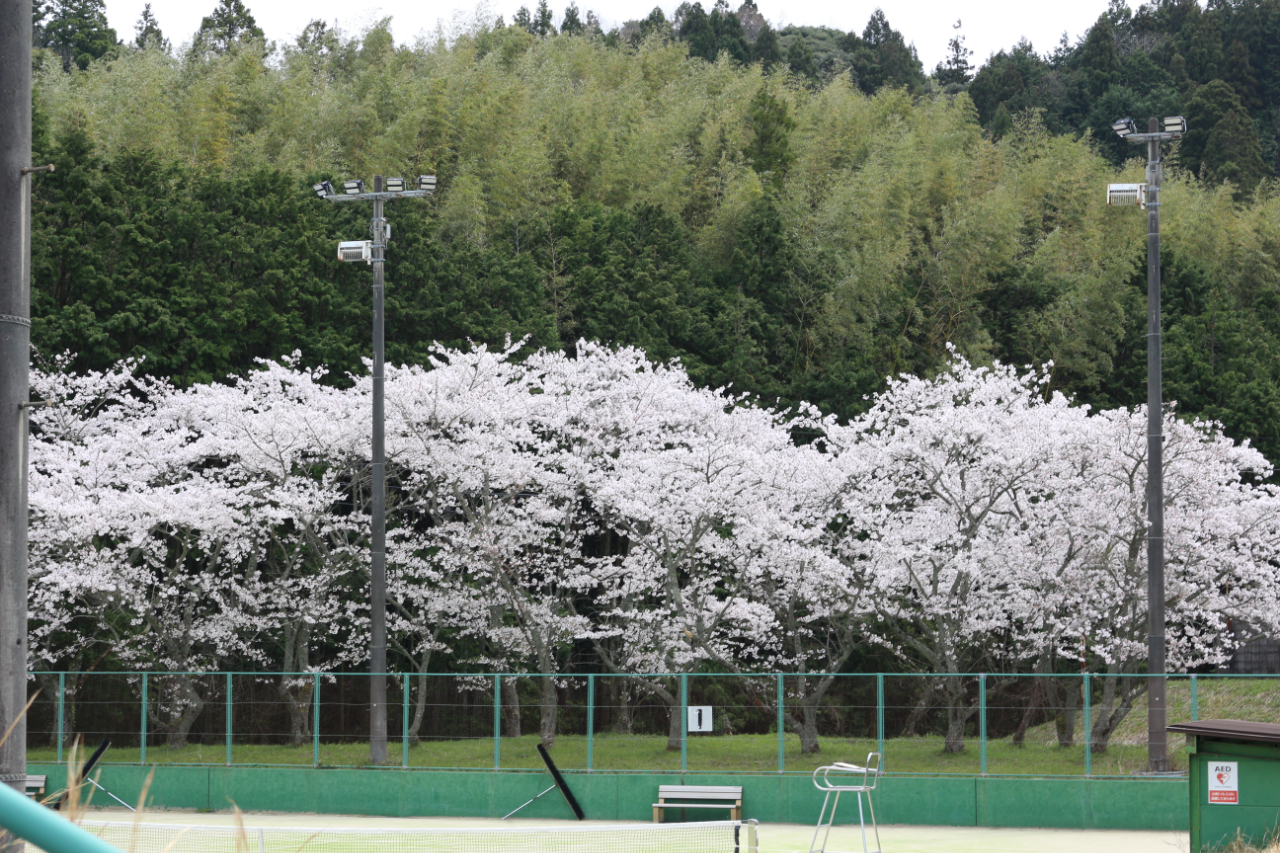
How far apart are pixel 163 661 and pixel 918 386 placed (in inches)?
617

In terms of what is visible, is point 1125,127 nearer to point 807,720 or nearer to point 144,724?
point 807,720

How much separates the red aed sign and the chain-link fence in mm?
5846

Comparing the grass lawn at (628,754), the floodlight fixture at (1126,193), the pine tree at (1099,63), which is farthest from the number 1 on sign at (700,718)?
the pine tree at (1099,63)

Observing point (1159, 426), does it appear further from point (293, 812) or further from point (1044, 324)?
point (1044, 324)

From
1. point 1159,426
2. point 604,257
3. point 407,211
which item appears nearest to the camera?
point 1159,426

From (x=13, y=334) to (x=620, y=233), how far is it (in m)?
41.4

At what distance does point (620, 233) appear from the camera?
152ft

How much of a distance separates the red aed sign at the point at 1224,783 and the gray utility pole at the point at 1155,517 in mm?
5779

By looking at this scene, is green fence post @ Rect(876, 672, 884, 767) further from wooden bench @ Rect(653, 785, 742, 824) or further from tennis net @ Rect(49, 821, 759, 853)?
tennis net @ Rect(49, 821, 759, 853)

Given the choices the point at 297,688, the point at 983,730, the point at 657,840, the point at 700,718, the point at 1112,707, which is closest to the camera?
the point at 657,840

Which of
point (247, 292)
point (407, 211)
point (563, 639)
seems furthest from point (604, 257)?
point (563, 639)

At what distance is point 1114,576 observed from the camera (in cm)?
2330

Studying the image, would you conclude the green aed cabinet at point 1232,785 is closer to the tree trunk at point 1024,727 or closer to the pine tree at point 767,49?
the tree trunk at point 1024,727

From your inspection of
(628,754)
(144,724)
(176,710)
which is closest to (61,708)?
(144,724)
